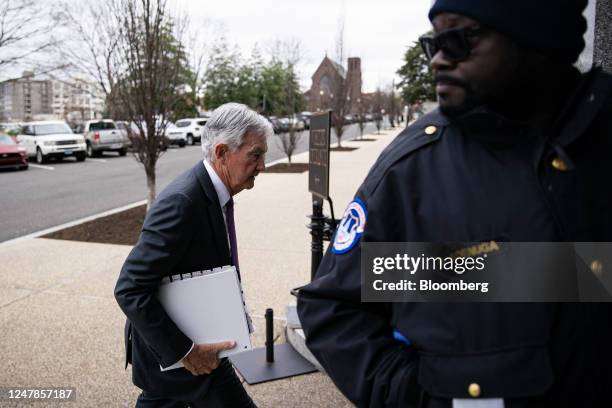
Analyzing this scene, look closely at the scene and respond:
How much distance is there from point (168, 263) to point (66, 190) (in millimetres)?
13152

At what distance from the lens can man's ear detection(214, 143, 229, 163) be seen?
7.53 feet

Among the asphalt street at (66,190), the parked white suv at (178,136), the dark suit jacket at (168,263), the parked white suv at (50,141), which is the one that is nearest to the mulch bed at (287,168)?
the asphalt street at (66,190)

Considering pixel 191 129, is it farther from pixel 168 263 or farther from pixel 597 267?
pixel 597 267

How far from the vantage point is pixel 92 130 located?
24672mm

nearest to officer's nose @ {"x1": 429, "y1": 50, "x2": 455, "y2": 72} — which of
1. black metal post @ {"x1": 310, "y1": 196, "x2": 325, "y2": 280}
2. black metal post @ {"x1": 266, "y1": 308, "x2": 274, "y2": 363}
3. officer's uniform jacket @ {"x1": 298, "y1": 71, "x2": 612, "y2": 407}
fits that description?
officer's uniform jacket @ {"x1": 298, "y1": 71, "x2": 612, "y2": 407}

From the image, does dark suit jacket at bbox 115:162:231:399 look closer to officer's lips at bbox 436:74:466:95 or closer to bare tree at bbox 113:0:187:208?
officer's lips at bbox 436:74:466:95

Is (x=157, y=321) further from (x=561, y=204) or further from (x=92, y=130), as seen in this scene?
(x=92, y=130)

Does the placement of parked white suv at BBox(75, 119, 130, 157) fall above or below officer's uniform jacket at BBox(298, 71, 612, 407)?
above

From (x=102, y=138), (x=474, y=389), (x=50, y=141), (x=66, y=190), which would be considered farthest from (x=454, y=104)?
(x=102, y=138)

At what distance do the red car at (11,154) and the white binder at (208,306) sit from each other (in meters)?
19.4

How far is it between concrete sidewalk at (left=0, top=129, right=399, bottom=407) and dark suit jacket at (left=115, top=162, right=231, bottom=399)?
138 cm

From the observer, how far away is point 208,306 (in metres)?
2.12

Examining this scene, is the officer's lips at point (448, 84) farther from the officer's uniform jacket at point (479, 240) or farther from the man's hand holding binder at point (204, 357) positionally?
the man's hand holding binder at point (204, 357)

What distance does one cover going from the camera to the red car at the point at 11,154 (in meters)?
18.6
